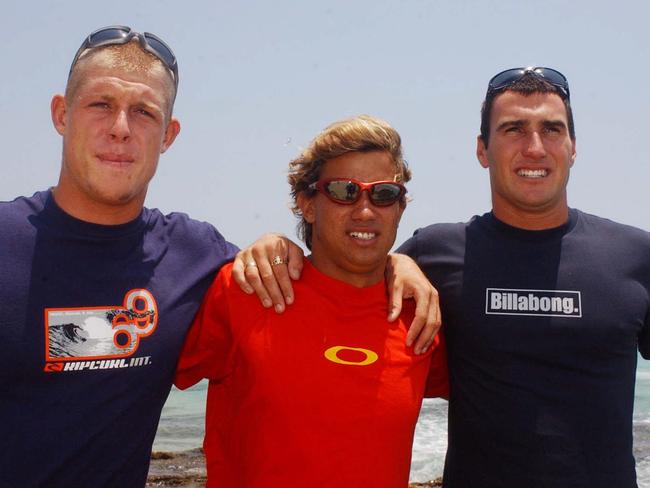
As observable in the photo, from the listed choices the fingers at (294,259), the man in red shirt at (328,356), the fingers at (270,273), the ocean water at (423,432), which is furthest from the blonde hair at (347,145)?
the ocean water at (423,432)

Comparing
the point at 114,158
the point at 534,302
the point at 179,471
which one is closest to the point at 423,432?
the point at 179,471

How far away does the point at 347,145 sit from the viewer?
4.61 meters

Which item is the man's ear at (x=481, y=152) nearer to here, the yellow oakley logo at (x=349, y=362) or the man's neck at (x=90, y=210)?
the yellow oakley logo at (x=349, y=362)

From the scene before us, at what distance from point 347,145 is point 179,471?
11662 millimetres

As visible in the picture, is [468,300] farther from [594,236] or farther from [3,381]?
[3,381]

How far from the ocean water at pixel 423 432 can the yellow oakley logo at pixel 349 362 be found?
11120 millimetres

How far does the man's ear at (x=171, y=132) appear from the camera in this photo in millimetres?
4410

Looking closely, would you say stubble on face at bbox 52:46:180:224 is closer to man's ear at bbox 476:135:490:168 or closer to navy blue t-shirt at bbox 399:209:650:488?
navy blue t-shirt at bbox 399:209:650:488

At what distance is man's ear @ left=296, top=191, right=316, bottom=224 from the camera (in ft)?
16.1

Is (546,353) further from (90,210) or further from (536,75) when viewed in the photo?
(90,210)

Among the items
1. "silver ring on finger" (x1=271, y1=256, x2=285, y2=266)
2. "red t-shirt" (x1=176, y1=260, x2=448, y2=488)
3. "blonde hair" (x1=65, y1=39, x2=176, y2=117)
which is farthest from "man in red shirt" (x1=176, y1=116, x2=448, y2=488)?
"blonde hair" (x1=65, y1=39, x2=176, y2=117)

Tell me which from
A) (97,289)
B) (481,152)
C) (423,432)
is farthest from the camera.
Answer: (423,432)

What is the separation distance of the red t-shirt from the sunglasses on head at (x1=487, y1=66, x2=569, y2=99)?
180 cm

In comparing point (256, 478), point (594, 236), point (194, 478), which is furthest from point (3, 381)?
point (194, 478)
